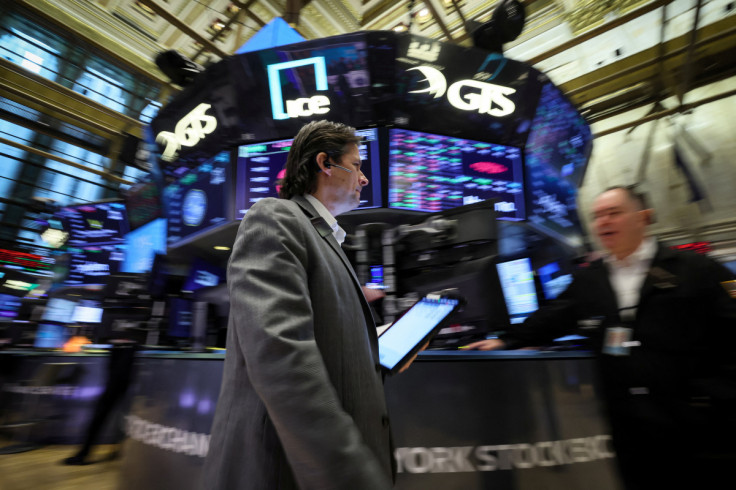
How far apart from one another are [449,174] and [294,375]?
4.03 meters

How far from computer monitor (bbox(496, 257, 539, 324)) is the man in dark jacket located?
7.30 ft

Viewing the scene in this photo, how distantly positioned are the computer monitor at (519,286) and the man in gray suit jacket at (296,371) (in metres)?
3.29

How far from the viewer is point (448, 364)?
5.57 feet

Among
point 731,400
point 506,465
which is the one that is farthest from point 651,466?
point 506,465

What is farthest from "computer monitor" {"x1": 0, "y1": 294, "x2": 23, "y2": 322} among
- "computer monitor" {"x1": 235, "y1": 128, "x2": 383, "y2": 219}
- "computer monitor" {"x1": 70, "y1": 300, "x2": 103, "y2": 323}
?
"computer monitor" {"x1": 235, "y1": 128, "x2": 383, "y2": 219}

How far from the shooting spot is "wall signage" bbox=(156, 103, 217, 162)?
5051 millimetres

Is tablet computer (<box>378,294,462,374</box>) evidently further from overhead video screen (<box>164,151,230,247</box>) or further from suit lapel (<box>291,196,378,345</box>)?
overhead video screen (<box>164,151,230,247</box>)

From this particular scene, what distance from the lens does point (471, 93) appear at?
4531mm

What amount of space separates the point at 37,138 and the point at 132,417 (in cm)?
1261

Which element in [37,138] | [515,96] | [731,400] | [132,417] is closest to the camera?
[731,400]

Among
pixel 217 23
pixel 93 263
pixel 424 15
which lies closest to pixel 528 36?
pixel 424 15

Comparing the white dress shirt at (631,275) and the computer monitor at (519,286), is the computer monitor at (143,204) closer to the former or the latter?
the computer monitor at (519,286)

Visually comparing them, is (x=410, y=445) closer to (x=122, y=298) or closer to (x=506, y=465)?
(x=506, y=465)

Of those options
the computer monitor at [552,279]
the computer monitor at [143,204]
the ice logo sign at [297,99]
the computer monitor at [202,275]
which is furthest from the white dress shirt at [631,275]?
the computer monitor at [143,204]
